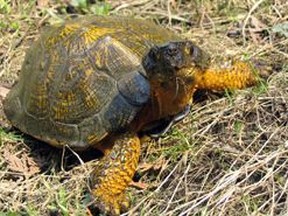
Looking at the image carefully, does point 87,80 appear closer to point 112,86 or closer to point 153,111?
point 112,86

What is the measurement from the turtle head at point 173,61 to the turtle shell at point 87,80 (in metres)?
0.17

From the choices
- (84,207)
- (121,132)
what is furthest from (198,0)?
(84,207)

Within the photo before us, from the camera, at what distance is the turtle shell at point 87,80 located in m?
4.24

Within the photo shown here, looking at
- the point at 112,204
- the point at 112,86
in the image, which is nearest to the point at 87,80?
the point at 112,86

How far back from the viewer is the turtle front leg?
403 cm

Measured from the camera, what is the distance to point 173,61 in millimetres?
3898

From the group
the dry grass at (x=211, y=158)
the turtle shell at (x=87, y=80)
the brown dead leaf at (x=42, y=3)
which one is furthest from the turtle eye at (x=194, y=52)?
the brown dead leaf at (x=42, y=3)

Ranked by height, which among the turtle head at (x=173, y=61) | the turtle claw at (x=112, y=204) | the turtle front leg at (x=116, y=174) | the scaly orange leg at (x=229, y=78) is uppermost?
the turtle head at (x=173, y=61)

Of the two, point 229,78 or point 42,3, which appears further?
point 42,3

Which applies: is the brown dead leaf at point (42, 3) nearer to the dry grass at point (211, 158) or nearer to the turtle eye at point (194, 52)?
the dry grass at point (211, 158)

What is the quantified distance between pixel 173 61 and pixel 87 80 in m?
0.63

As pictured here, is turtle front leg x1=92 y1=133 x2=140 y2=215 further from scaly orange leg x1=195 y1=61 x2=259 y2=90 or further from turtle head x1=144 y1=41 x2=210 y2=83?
Answer: scaly orange leg x1=195 y1=61 x2=259 y2=90

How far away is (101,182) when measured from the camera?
409 centimetres

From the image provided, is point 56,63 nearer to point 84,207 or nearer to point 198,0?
point 84,207
